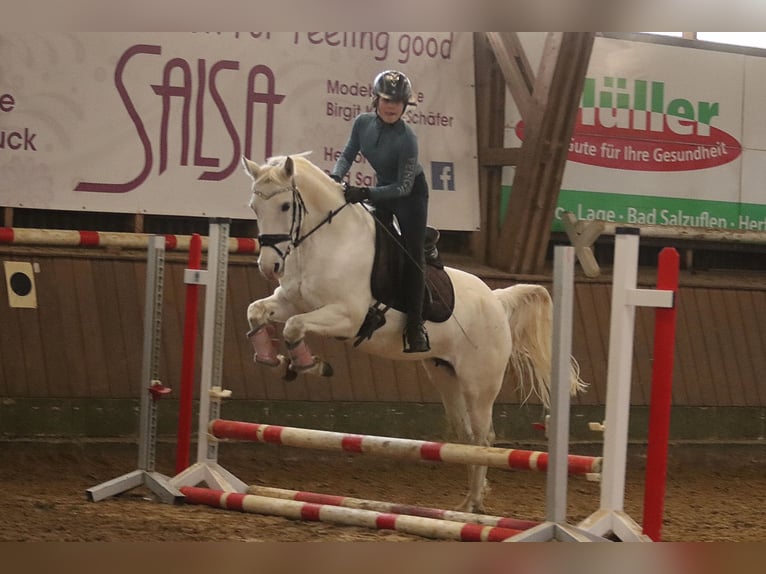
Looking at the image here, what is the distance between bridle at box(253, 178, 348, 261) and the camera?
4.18 metres

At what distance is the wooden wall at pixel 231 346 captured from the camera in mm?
5543

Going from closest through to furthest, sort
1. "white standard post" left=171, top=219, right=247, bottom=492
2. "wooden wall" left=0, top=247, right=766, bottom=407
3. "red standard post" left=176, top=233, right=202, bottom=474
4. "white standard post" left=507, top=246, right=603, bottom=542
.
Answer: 1. "white standard post" left=507, top=246, right=603, bottom=542
2. "white standard post" left=171, top=219, right=247, bottom=492
3. "red standard post" left=176, top=233, right=202, bottom=474
4. "wooden wall" left=0, top=247, right=766, bottom=407

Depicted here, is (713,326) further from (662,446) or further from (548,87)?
(662,446)

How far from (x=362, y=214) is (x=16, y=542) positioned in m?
1.79

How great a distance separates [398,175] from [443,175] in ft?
7.63

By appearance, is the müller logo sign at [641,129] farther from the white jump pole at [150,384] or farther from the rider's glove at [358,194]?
the white jump pole at [150,384]

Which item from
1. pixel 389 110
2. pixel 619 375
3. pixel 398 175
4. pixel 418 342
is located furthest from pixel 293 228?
pixel 619 375

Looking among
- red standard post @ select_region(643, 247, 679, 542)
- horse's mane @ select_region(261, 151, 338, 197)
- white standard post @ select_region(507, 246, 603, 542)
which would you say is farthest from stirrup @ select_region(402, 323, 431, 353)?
red standard post @ select_region(643, 247, 679, 542)

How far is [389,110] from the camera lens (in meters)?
4.43

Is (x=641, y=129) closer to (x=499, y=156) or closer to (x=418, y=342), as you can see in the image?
(x=499, y=156)

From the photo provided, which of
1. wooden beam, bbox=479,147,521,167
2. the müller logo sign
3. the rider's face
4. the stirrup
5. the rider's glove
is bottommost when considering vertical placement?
the stirrup

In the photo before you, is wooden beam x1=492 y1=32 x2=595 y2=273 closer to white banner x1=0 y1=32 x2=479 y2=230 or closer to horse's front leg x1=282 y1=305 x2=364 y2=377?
white banner x1=0 y1=32 x2=479 y2=230

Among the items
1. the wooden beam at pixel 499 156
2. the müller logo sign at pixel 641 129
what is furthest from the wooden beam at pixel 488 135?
the müller logo sign at pixel 641 129

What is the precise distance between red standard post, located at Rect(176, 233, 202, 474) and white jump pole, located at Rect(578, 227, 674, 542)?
1729 millimetres
